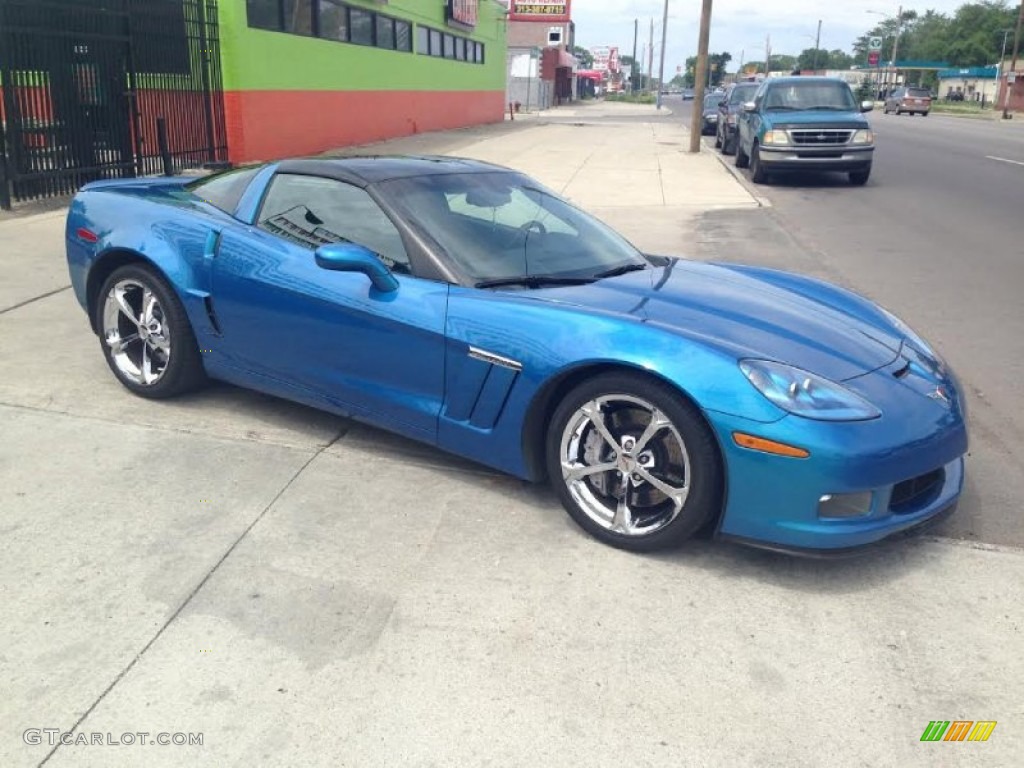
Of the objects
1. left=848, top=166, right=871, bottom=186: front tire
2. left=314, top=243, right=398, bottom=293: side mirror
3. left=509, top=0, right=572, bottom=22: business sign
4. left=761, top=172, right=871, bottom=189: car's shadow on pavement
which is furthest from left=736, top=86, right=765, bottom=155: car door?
left=509, top=0, right=572, bottom=22: business sign

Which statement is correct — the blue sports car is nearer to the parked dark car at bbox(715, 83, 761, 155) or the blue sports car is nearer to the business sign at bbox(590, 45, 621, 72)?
the parked dark car at bbox(715, 83, 761, 155)

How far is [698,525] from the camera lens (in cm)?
321

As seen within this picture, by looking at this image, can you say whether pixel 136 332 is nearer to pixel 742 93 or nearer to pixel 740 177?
pixel 740 177

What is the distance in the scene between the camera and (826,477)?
9.81 ft

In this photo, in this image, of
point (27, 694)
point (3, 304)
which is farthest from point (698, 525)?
point (3, 304)

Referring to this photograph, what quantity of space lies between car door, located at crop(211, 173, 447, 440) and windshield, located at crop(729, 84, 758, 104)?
21.3m

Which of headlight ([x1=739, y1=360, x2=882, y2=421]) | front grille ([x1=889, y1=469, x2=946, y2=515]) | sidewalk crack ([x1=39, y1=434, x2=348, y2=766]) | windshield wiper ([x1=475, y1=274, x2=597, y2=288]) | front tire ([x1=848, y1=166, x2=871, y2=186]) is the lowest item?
sidewalk crack ([x1=39, y1=434, x2=348, y2=766])

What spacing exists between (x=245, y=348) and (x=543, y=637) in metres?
2.16

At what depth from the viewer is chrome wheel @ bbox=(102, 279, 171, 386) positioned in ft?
15.2

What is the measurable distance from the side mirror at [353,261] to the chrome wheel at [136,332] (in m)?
1.31

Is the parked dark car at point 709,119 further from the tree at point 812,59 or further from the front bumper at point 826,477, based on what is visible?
the tree at point 812,59

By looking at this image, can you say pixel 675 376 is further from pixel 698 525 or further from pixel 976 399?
pixel 976 399

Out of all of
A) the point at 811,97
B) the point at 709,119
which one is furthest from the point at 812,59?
the point at 811,97

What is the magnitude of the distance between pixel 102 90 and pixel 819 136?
36.4 feet
